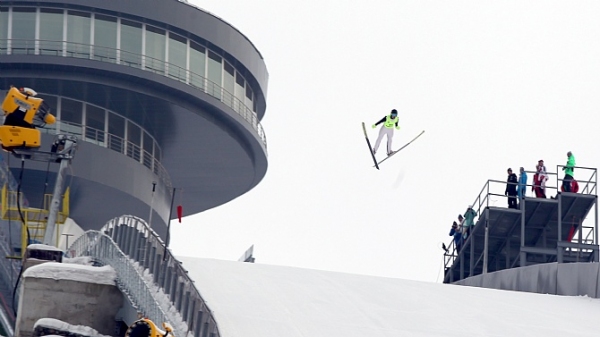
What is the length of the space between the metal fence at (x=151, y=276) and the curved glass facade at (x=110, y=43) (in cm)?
1897

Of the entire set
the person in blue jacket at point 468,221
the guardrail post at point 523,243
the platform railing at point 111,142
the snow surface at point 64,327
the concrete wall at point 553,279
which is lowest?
the snow surface at point 64,327

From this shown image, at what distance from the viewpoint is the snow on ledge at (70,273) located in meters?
26.5

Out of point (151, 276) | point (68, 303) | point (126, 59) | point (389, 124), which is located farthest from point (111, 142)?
point (151, 276)

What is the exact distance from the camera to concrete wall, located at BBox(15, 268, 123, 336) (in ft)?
86.3

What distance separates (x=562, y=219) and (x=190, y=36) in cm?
1634

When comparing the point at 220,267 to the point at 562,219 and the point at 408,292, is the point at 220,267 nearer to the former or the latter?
the point at 408,292

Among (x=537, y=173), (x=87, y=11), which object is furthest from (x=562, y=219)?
(x=87, y=11)

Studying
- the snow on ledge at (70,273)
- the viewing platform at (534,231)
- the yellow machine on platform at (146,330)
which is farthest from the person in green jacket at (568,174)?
the yellow machine on platform at (146,330)

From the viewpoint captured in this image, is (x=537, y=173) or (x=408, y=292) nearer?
(x=408, y=292)

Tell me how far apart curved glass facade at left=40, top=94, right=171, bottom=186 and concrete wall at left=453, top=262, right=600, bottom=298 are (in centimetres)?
1735

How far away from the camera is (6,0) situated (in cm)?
4822

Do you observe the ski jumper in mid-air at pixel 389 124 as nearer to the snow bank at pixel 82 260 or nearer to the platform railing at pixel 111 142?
A: the snow bank at pixel 82 260

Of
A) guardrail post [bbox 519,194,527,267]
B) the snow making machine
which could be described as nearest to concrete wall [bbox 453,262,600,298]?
guardrail post [bbox 519,194,527,267]

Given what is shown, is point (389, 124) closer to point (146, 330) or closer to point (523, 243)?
point (523, 243)
